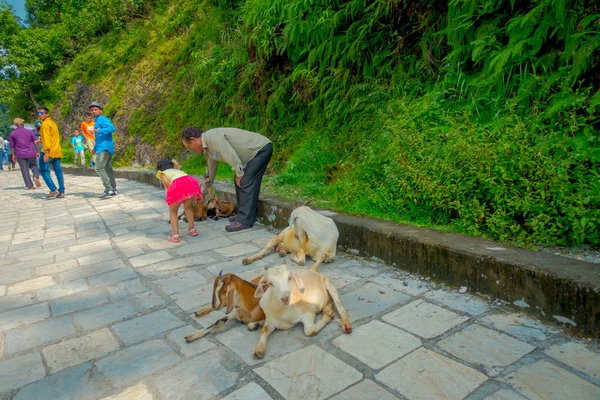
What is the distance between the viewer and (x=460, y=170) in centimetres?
329

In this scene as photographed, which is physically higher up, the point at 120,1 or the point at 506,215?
the point at 120,1

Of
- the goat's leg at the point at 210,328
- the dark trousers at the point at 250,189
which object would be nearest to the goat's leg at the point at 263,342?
the goat's leg at the point at 210,328

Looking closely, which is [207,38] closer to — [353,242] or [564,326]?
[353,242]

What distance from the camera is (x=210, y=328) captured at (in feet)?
8.25

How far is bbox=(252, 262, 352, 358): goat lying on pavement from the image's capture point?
7.62 ft

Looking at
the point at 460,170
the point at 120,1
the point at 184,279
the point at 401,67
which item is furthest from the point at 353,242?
the point at 120,1

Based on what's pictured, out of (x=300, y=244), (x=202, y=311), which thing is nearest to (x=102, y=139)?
(x=300, y=244)

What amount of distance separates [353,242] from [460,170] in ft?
3.99

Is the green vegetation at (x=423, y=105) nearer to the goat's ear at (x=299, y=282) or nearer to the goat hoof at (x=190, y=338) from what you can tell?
the goat's ear at (x=299, y=282)

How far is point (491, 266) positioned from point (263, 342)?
1604mm

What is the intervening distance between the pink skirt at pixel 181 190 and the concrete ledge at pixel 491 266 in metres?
2.01

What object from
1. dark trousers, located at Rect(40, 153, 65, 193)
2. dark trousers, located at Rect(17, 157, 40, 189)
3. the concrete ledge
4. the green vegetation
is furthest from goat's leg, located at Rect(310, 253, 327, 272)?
dark trousers, located at Rect(17, 157, 40, 189)

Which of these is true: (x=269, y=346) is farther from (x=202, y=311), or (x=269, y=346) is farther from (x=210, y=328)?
(x=202, y=311)

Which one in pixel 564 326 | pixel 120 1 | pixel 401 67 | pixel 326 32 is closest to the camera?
pixel 564 326
